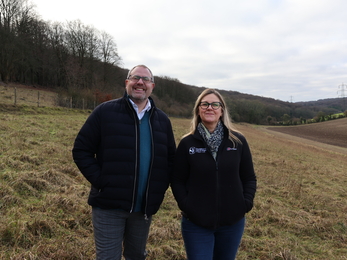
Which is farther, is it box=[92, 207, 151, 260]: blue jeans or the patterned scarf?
the patterned scarf

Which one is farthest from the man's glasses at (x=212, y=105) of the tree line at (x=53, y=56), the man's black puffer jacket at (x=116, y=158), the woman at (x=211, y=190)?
the tree line at (x=53, y=56)

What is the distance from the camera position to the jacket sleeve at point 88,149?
2.11 meters

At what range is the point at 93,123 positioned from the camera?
2203 millimetres

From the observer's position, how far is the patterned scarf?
7.38 ft

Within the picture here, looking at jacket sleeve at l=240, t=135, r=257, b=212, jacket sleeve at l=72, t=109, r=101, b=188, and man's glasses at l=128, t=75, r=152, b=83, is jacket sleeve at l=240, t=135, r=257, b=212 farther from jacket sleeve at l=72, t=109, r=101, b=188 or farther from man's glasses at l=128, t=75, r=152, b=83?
jacket sleeve at l=72, t=109, r=101, b=188

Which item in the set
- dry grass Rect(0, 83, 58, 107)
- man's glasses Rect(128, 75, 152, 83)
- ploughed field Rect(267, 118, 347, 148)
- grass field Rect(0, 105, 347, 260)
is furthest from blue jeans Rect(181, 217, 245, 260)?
ploughed field Rect(267, 118, 347, 148)

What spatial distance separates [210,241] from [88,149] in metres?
1.43

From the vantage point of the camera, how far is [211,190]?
2150 millimetres

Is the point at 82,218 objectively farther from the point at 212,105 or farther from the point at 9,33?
the point at 9,33

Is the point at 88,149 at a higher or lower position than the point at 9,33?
→ lower

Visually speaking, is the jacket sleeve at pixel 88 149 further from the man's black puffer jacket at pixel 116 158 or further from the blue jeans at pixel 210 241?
the blue jeans at pixel 210 241

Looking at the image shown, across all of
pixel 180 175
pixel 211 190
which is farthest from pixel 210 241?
pixel 180 175

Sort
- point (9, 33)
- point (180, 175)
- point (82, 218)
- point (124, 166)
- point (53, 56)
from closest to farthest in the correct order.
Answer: point (124, 166) → point (180, 175) → point (82, 218) → point (9, 33) → point (53, 56)

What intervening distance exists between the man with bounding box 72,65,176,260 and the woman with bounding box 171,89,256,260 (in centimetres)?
25
